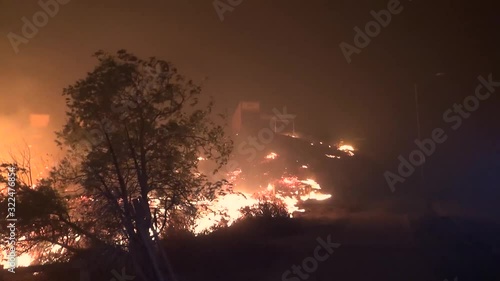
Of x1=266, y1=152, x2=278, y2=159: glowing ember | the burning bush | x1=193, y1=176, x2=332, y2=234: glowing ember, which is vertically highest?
x1=266, y1=152, x2=278, y2=159: glowing ember

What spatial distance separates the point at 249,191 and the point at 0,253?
68.3 feet

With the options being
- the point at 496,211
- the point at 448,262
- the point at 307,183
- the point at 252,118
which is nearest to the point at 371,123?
the point at 252,118

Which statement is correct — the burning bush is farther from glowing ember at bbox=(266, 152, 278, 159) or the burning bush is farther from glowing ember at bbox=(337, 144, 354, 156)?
glowing ember at bbox=(337, 144, 354, 156)

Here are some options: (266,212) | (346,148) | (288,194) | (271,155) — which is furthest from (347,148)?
(266,212)

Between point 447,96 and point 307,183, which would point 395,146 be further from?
point 307,183

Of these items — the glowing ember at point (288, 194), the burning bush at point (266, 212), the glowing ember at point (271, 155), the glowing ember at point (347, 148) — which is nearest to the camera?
the burning bush at point (266, 212)

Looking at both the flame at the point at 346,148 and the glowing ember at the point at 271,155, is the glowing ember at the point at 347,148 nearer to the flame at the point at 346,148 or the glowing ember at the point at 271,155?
the flame at the point at 346,148

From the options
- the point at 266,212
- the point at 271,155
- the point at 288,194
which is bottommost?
the point at 266,212

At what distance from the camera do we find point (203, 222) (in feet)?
61.5

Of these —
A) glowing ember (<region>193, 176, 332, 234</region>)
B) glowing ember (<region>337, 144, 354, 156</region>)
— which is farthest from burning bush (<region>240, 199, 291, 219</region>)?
glowing ember (<region>337, 144, 354, 156</region>)

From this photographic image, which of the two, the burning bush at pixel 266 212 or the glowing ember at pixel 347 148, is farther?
the glowing ember at pixel 347 148

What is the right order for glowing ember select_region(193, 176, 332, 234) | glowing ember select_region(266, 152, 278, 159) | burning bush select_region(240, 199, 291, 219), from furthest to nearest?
glowing ember select_region(266, 152, 278, 159) < glowing ember select_region(193, 176, 332, 234) < burning bush select_region(240, 199, 291, 219)

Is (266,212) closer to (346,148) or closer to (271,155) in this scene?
(271,155)

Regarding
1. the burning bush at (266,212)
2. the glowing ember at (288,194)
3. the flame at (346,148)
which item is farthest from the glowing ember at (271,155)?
the burning bush at (266,212)
